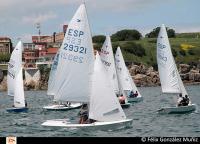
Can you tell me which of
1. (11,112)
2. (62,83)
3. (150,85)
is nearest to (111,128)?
(62,83)

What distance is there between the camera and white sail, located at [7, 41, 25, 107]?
4997 cm

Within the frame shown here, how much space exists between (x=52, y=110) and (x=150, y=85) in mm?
121592

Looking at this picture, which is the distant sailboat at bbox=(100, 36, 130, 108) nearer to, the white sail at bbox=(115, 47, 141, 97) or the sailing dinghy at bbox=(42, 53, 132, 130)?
the white sail at bbox=(115, 47, 141, 97)

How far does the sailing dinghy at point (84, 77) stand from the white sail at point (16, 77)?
748 inches

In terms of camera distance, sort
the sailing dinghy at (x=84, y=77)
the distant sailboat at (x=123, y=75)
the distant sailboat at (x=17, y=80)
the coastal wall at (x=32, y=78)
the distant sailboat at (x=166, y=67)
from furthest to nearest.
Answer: the coastal wall at (x=32, y=78)
the distant sailboat at (x=123, y=75)
the distant sailboat at (x=17, y=80)
the distant sailboat at (x=166, y=67)
the sailing dinghy at (x=84, y=77)

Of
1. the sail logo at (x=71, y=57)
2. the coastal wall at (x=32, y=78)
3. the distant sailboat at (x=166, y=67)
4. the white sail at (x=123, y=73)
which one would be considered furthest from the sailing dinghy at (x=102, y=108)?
the coastal wall at (x=32, y=78)

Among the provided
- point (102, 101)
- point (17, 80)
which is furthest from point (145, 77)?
point (102, 101)

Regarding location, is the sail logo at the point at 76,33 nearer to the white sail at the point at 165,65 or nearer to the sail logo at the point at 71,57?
the sail logo at the point at 71,57

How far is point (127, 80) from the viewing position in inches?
2702

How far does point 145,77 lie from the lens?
579 feet

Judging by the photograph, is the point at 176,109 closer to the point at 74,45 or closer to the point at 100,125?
the point at 74,45

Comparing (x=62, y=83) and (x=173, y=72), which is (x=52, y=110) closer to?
(x=173, y=72)

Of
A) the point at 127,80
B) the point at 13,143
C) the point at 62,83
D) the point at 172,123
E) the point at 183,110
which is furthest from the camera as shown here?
the point at 127,80

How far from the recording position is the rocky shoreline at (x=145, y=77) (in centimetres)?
17350
